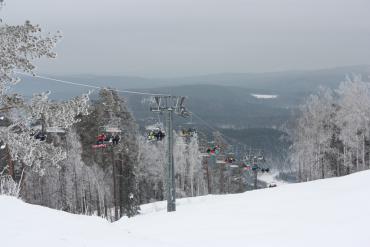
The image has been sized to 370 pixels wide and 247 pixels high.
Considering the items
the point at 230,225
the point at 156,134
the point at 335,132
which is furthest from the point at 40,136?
the point at 335,132

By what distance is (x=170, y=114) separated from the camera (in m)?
22.7

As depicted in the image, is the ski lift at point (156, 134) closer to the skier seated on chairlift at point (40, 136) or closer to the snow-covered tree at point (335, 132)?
the skier seated on chairlift at point (40, 136)

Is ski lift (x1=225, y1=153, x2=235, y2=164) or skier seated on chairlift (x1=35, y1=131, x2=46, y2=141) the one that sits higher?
skier seated on chairlift (x1=35, y1=131, x2=46, y2=141)

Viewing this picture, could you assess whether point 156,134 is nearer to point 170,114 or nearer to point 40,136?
point 170,114

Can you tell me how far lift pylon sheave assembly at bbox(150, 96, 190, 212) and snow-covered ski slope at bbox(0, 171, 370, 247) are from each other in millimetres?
4090

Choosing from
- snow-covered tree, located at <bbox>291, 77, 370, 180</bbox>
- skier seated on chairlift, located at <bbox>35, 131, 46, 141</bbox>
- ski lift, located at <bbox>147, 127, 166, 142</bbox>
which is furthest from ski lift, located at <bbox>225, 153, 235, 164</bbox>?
Result: skier seated on chairlift, located at <bbox>35, 131, 46, 141</bbox>

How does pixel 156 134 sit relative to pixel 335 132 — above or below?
above

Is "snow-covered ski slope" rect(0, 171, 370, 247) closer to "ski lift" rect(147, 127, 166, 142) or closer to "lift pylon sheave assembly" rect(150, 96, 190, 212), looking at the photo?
"lift pylon sheave assembly" rect(150, 96, 190, 212)

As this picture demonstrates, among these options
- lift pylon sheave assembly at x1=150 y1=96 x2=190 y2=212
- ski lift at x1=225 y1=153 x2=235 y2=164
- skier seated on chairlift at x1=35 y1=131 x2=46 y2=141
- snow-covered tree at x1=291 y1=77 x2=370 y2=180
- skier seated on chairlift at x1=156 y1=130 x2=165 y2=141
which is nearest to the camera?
skier seated on chairlift at x1=35 y1=131 x2=46 y2=141

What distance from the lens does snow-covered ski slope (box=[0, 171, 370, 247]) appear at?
8180 mm

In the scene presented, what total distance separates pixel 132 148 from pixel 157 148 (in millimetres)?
24857

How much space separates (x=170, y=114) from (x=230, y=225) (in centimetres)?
1013

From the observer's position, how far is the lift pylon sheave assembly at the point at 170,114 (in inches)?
880

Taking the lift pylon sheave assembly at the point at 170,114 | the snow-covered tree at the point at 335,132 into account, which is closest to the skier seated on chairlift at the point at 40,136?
the lift pylon sheave assembly at the point at 170,114
